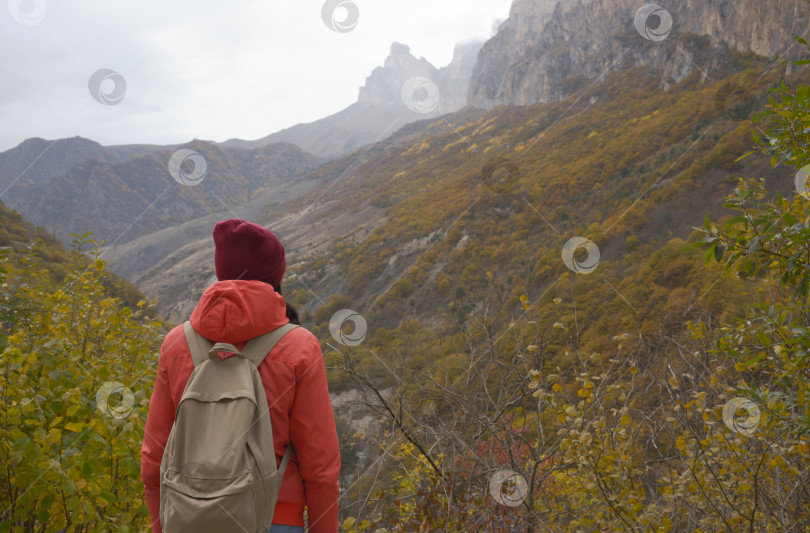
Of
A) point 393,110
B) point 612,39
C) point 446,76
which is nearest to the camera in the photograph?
point 612,39

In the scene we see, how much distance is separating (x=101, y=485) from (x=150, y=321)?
Result: 115 inches

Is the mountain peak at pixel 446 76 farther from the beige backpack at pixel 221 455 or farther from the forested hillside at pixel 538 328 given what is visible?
the beige backpack at pixel 221 455

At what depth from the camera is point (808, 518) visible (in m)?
2.28

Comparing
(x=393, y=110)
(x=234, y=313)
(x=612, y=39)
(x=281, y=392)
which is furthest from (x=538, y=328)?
(x=393, y=110)

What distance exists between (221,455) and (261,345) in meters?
0.31

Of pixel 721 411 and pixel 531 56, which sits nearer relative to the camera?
pixel 721 411

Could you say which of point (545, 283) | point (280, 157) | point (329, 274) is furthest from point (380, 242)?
point (280, 157)

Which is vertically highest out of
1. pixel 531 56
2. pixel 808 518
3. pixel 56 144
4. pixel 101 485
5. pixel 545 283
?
pixel 56 144

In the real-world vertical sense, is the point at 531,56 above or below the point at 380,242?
above

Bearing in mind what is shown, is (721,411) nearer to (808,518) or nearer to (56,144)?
→ (808,518)

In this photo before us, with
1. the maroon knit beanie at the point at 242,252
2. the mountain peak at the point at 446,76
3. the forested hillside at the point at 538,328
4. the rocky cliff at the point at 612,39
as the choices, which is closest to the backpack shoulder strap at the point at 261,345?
the maroon knit beanie at the point at 242,252

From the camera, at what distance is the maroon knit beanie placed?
1444 millimetres

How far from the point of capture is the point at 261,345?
4.26ft

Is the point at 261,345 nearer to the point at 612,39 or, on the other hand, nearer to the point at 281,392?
the point at 281,392
